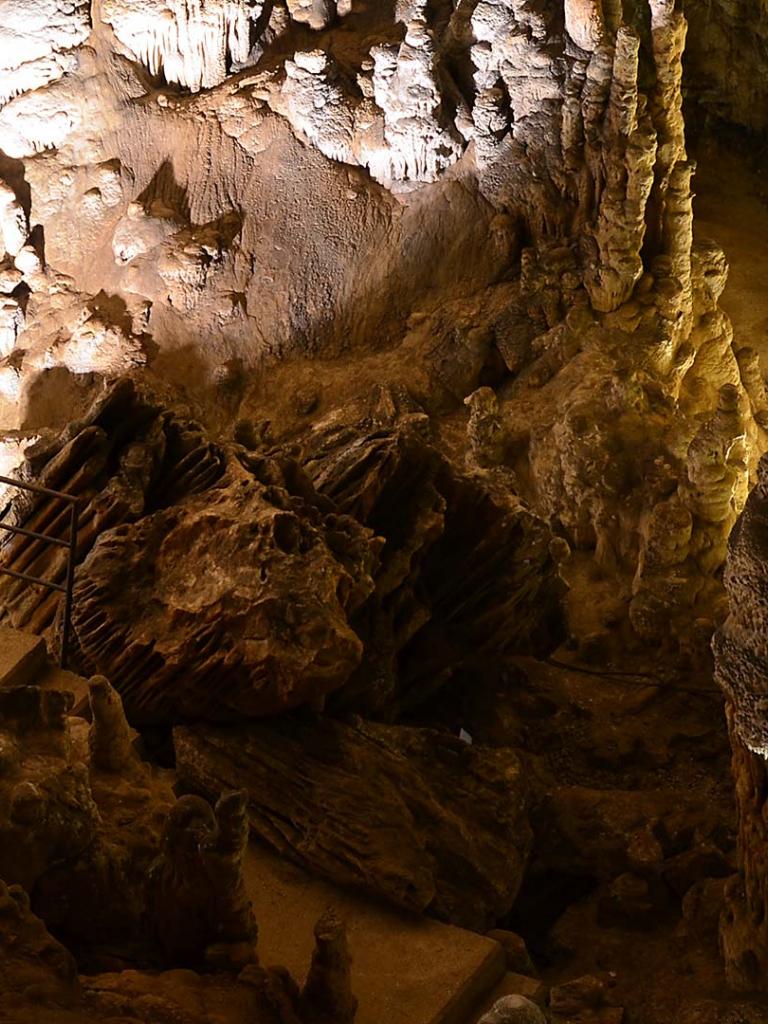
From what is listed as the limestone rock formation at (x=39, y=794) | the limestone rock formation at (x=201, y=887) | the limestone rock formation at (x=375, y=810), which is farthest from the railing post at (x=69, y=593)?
the limestone rock formation at (x=201, y=887)

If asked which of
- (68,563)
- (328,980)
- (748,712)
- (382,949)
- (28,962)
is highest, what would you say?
(748,712)

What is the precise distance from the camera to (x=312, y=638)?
18.6ft

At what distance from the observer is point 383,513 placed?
289 inches

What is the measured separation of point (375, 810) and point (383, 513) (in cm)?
208

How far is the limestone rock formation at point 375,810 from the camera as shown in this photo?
541cm

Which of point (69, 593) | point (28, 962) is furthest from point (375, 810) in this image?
point (28, 962)

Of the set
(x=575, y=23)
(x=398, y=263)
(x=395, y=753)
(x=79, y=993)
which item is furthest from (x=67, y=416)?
(x=79, y=993)

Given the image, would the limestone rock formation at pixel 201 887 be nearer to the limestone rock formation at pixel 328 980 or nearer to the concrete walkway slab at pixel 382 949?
the limestone rock formation at pixel 328 980

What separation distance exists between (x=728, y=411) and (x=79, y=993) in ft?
22.9

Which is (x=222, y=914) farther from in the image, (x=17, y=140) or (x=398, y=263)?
(x=17, y=140)

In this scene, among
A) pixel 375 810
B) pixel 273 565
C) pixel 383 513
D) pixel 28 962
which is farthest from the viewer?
pixel 383 513

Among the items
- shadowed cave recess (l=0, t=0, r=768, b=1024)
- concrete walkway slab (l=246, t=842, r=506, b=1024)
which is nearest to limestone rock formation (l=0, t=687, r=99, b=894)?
shadowed cave recess (l=0, t=0, r=768, b=1024)

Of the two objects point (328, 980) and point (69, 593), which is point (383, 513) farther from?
point (328, 980)

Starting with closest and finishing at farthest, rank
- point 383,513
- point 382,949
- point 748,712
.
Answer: point 748,712 → point 382,949 → point 383,513
